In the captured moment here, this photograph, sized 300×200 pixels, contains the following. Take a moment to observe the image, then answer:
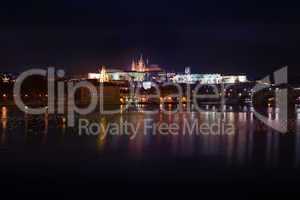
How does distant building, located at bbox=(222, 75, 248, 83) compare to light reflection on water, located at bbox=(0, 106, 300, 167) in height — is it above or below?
above

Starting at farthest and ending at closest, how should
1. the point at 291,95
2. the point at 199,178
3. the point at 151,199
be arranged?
the point at 291,95
the point at 199,178
the point at 151,199

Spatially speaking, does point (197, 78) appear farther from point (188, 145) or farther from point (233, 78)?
point (188, 145)

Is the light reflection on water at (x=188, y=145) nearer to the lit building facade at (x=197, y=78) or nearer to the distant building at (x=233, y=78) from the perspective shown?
the lit building facade at (x=197, y=78)

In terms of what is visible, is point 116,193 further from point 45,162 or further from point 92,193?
point 45,162

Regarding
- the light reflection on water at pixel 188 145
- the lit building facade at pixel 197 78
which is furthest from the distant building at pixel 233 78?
the light reflection on water at pixel 188 145

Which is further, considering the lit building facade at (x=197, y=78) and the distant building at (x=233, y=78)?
the distant building at (x=233, y=78)

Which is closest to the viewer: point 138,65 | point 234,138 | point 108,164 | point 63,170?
point 63,170

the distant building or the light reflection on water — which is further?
the distant building

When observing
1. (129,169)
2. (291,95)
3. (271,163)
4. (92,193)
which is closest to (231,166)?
(271,163)

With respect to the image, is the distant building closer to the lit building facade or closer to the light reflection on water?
the lit building facade

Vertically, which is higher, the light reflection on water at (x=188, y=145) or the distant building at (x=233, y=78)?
the distant building at (x=233, y=78)

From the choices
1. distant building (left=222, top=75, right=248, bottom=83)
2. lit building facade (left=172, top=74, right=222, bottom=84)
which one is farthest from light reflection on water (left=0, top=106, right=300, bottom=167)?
distant building (left=222, top=75, right=248, bottom=83)

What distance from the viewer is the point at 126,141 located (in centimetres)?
1531

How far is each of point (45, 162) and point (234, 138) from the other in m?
7.98
